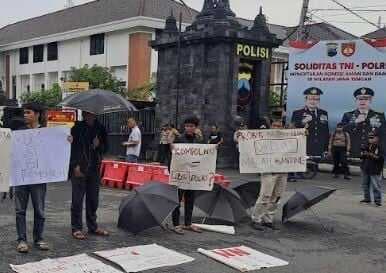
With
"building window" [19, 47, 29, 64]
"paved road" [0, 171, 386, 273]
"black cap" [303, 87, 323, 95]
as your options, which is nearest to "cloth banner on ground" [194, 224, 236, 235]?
"paved road" [0, 171, 386, 273]

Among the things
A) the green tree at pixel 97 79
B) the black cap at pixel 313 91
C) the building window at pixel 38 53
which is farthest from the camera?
the building window at pixel 38 53

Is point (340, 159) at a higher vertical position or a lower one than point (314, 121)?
lower

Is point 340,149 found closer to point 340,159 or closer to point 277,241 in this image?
point 340,159

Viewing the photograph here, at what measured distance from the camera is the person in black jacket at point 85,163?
7.41 m

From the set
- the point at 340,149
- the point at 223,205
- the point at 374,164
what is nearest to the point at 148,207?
the point at 223,205

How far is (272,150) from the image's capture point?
29.2 ft

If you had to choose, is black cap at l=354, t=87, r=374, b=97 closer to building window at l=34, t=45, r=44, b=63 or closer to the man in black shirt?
the man in black shirt

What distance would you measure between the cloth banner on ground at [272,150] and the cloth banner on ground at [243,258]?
1.73 metres

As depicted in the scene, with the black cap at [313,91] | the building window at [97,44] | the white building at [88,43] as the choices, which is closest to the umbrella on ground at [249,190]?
the black cap at [313,91]

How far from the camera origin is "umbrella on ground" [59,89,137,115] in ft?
24.4

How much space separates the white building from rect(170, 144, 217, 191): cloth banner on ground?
3169cm

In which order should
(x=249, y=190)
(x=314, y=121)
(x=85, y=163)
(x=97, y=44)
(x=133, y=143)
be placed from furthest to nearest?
(x=97, y=44) < (x=314, y=121) < (x=133, y=143) < (x=249, y=190) < (x=85, y=163)

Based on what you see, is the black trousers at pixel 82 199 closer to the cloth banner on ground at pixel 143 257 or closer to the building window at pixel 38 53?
the cloth banner on ground at pixel 143 257

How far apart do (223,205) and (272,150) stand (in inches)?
45.0
